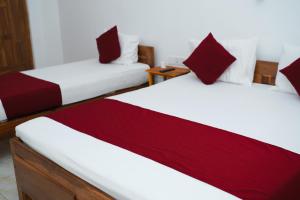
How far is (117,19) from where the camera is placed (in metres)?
4.12

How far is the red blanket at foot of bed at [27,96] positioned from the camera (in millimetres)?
2697

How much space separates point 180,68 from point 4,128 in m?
1.82

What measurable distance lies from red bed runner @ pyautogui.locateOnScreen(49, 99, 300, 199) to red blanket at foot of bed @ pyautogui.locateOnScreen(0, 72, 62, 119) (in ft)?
2.42

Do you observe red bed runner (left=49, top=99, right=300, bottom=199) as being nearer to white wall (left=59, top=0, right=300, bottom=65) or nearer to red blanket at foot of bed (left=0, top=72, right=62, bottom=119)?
red blanket at foot of bed (left=0, top=72, right=62, bottom=119)

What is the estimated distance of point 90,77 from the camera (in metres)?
3.24

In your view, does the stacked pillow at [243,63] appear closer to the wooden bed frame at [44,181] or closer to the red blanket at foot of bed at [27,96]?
the red blanket at foot of bed at [27,96]

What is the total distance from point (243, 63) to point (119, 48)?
5.11ft

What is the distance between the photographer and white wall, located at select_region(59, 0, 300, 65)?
2.70 metres

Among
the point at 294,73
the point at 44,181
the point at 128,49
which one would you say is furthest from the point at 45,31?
the point at 294,73

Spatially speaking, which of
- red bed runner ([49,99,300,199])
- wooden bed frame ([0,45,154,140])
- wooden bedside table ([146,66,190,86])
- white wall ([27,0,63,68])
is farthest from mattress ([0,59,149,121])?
white wall ([27,0,63,68])

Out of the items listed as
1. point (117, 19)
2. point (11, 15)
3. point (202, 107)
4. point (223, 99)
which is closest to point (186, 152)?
point (202, 107)

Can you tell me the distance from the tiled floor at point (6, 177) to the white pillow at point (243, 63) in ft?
6.48

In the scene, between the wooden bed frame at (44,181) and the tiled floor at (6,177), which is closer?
the wooden bed frame at (44,181)

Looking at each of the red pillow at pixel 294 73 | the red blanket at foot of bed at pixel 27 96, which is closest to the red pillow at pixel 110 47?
the red blanket at foot of bed at pixel 27 96
